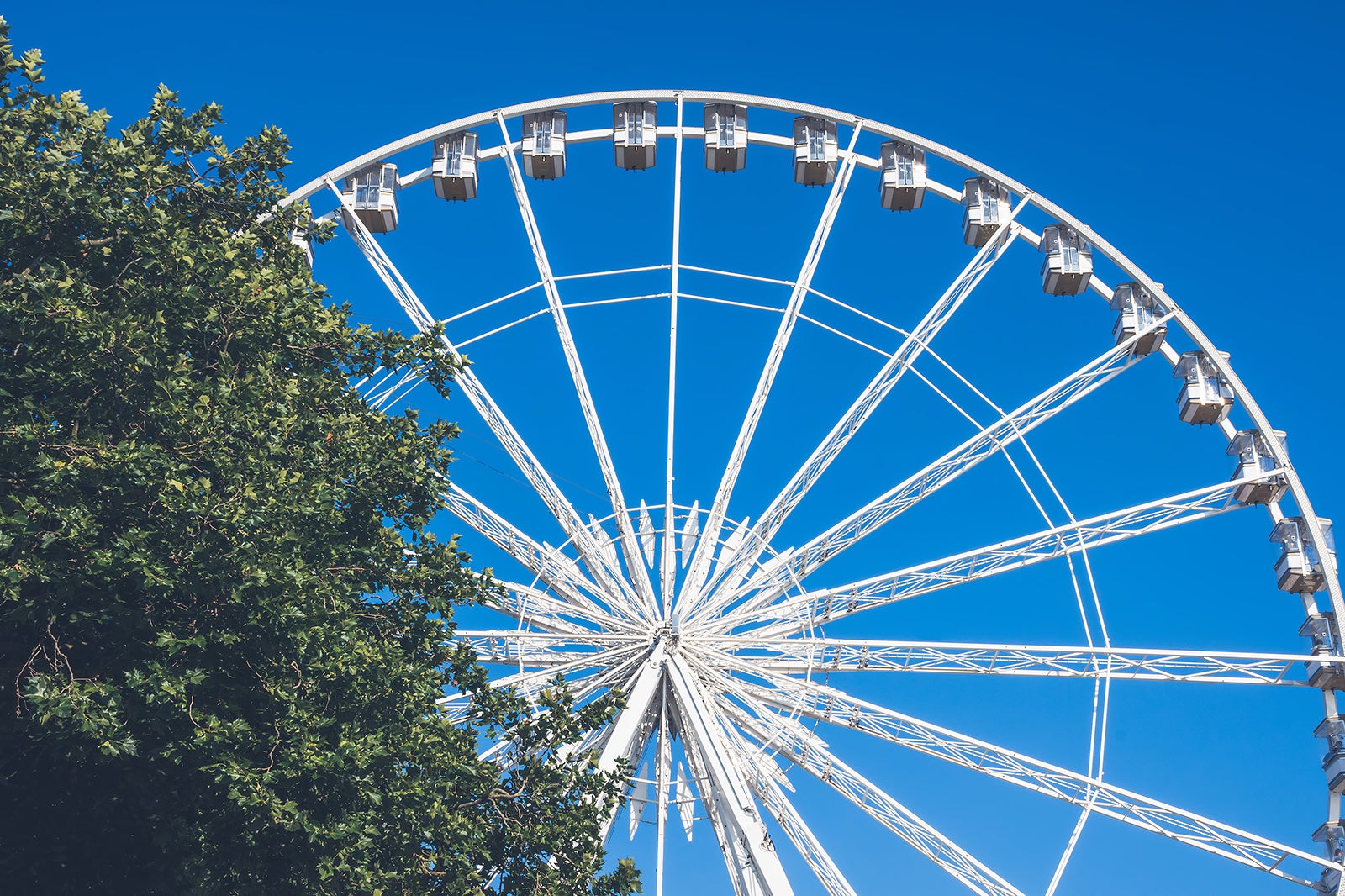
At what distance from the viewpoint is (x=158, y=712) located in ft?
56.5

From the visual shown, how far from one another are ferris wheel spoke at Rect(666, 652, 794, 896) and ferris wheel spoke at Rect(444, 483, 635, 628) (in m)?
1.69

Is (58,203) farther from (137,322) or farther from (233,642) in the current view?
(233,642)

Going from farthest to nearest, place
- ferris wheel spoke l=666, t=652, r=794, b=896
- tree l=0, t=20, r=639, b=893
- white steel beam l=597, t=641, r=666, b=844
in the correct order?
1. white steel beam l=597, t=641, r=666, b=844
2. ferris wheel spoke l=666, t=652, r=794, b=896
3. tree l=0, t=20, r=639, b=893

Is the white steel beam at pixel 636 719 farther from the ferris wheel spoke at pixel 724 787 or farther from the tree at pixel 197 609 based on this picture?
the tree at pixel 197 609

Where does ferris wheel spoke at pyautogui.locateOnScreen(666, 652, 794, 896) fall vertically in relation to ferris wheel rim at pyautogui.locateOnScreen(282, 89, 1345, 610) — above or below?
below

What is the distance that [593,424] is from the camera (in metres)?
29.0

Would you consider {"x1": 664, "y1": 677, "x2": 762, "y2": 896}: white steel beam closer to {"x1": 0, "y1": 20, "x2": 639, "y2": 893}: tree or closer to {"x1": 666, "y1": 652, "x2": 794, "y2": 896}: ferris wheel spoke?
{"x1": 666, "y1": 652, "x2": 794, "y2": 896}: ferris wheel spoke

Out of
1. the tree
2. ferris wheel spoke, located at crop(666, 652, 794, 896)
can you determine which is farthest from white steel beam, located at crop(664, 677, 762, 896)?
the tree

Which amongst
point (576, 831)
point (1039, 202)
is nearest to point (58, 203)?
point (576, 831)

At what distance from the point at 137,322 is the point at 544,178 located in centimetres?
1589

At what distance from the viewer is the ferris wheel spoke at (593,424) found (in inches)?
1094

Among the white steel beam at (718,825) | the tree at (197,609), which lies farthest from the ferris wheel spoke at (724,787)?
the tree at (197,609)

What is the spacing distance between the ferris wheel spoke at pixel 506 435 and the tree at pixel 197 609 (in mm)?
6328

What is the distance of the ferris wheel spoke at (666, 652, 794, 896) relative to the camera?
79.8 ft
